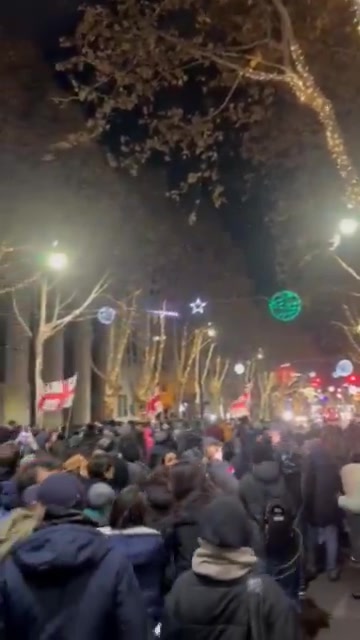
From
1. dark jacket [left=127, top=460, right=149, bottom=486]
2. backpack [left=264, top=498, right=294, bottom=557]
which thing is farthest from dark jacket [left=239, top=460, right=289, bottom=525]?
backpack [left=264, top=498, right=294, bottom=557]

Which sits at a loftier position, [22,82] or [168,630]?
[22,82]

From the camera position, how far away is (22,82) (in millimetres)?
26531

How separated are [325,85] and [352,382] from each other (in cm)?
7771

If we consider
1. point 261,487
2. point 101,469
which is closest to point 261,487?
point 261,487

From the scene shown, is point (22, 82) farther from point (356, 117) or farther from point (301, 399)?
point (301, 399)

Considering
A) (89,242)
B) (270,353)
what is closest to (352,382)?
(270,353)

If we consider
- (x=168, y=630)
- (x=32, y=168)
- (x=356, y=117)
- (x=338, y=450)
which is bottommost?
(x=168, y=630)

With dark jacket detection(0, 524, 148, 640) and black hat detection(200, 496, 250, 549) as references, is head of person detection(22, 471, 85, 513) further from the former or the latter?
black hat detection(200, 496, 250, 549)

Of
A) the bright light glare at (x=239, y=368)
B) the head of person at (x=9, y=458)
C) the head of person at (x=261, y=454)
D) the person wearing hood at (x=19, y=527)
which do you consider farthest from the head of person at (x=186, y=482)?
the bright light glare at (x=239, y=368)

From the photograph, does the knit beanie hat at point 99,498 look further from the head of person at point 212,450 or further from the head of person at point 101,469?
the head of person at point 212,450

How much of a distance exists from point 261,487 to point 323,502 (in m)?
3.08

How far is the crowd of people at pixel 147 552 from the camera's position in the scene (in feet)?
13.1

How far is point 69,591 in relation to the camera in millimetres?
3994

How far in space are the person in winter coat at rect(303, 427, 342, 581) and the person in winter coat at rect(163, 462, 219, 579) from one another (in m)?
5.00
